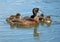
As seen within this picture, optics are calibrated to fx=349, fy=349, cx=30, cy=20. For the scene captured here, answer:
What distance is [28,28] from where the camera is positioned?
11727 millimetres

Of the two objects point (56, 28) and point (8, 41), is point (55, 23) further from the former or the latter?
point (8, 41)

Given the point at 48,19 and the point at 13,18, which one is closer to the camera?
the point at 13,18

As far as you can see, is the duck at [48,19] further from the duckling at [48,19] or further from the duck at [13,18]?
the duck at [13,18]

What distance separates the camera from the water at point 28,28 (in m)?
10.2

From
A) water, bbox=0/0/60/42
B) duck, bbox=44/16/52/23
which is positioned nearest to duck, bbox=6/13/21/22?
water, bbox=0/0/60/42

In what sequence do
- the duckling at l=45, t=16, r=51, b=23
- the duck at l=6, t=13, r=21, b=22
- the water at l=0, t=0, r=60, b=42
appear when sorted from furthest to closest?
the duckling at l=45, t=16, r=51, b=23
the duck at l=6, t=13, r=21, b=22
the water at l=0, t=0, r=60, b=42

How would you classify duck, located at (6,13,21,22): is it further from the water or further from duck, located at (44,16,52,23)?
duck, located at (44,16,52,23)

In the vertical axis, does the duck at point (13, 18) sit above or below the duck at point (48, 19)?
above

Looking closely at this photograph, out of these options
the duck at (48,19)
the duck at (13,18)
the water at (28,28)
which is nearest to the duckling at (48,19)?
the duck at (48,19)

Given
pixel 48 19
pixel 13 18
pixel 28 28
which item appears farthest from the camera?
pixel 48 19

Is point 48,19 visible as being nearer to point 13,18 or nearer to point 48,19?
point 48,19

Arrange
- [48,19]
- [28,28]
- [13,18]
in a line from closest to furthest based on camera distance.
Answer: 1. [28,28]
2. [13,18]
3. [48,19]

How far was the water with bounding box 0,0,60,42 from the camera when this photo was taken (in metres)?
10.2

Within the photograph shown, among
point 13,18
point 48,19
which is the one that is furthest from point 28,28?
point 48,19
